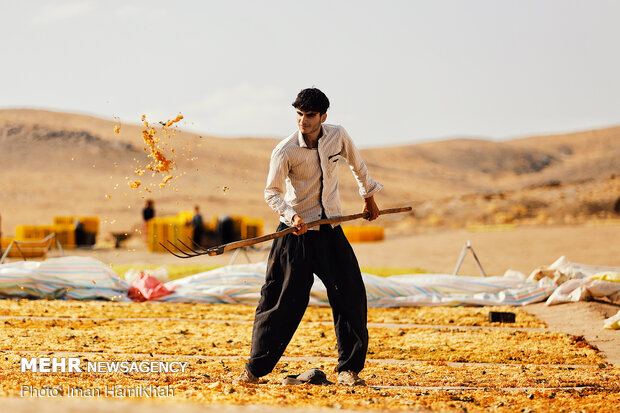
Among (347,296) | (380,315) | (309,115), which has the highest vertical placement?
(309,115)

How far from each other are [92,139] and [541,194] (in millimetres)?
50497

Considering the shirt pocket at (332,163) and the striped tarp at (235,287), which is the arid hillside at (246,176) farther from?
the striped tarp at (235,287)

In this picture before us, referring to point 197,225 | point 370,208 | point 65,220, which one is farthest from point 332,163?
point 65,220

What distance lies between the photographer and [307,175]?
206 inches

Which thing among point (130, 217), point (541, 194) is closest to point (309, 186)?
point (541, 194)

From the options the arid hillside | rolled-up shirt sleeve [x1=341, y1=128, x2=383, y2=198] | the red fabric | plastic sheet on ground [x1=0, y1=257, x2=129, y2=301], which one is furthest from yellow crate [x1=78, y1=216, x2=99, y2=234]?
rolled-up shirt sleeve [x1=341, y1=128, x2=383, y2=198]

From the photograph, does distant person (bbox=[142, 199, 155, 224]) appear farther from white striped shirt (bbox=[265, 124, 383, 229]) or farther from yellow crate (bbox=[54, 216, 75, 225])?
white striped shirt (bbox=[265, 124, 383, 229])

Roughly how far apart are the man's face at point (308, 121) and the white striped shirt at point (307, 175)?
0.25ft

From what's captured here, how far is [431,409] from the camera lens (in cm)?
421

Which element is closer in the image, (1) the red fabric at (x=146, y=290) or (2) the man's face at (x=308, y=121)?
(2) the man's face at (x=308, y=121)

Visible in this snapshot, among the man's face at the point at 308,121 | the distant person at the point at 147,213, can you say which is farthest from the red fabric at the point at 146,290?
the distant person at the point at 147,213

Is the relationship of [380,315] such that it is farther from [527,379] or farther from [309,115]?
[309,115]

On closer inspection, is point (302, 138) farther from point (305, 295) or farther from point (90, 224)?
point (90, 224)

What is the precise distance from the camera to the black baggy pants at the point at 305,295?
5.14 meters
